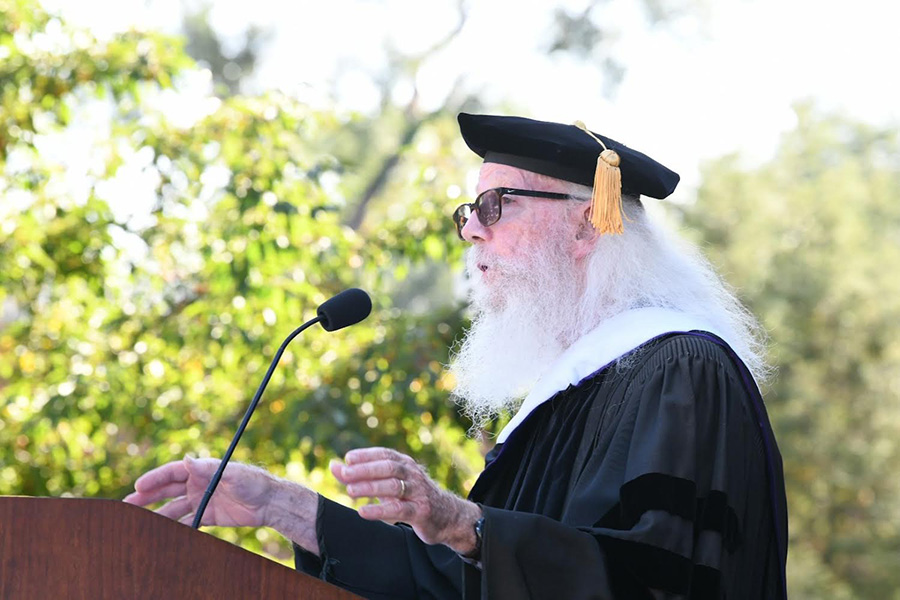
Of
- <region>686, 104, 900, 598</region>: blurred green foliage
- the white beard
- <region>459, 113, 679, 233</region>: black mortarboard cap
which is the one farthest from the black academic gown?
<region>686, 104, 900, 598</region>: blurred green foliage

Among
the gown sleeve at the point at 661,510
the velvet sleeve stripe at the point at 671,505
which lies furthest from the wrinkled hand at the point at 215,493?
the velvet sleeve stripe at the point at 671,505

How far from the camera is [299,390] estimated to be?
5488 millimetres

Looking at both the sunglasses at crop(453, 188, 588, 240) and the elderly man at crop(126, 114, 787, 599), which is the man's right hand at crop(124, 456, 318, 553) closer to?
the elderly man at crop(126, 114, 787, 599)

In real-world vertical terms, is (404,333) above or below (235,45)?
below

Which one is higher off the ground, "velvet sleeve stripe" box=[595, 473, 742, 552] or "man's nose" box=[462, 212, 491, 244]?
"man's nose" box=[462, 212, 491, 244]

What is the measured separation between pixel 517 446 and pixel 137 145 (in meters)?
3.34

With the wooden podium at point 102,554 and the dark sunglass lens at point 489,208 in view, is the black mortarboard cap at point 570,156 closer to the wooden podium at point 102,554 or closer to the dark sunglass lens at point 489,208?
the dark sunglass lens at point 489,208

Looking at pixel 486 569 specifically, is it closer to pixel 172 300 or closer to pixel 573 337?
pixel 573 337

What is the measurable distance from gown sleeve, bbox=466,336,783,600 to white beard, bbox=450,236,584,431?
59 cm

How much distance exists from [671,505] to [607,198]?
1025 millimetres

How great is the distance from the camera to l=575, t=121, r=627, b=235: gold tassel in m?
3.13

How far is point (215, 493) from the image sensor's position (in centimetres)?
273

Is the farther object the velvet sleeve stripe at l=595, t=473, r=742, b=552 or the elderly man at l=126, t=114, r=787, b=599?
the velvet sleeve stripe at l=595, t=473, r=742, b=552

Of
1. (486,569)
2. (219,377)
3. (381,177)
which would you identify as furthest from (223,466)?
(381,177)
